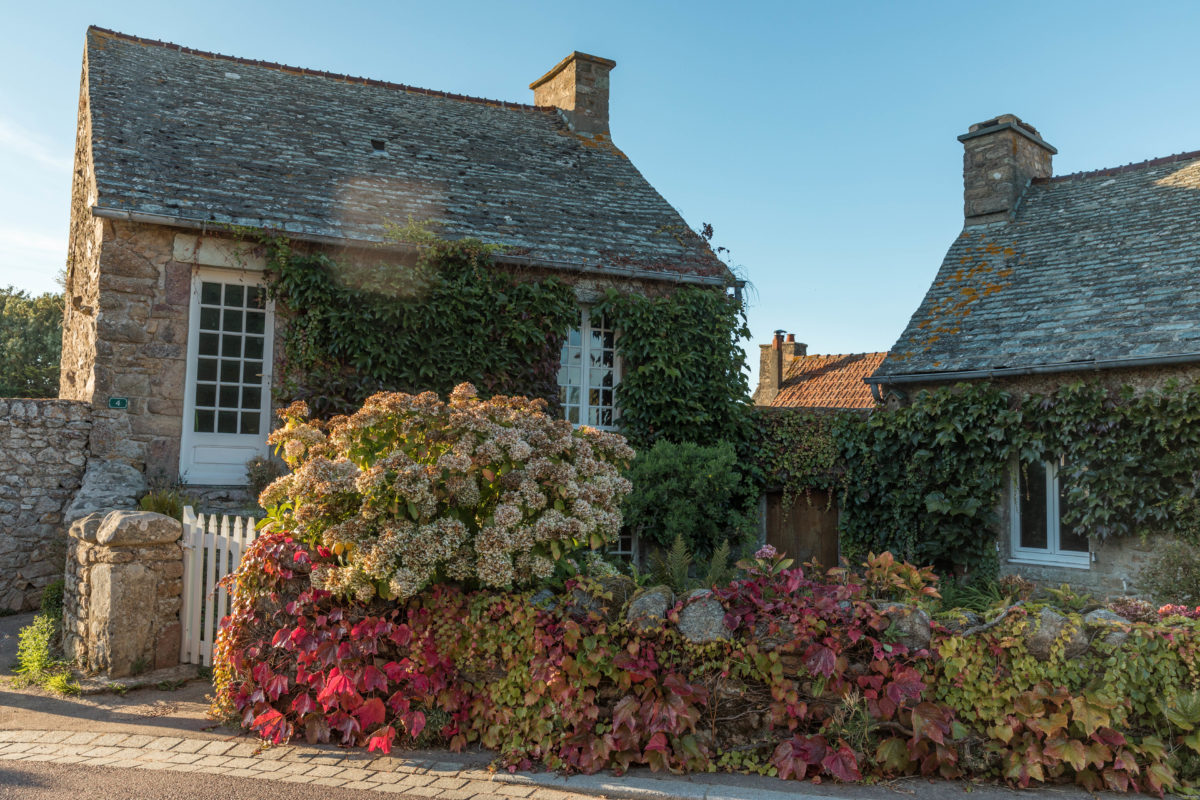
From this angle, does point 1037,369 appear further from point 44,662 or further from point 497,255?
point 44,662

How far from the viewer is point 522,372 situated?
35.4 feet

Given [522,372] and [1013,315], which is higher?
[1013,315]

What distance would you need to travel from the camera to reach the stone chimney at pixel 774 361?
27.5 meters

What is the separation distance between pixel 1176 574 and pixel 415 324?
27.4ft

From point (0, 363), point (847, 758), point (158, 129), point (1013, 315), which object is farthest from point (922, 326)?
point (0, 363)

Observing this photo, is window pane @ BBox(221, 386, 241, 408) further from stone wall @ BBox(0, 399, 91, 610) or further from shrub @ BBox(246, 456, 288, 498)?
stone wall @ BBox(0, 399, 91, 610)

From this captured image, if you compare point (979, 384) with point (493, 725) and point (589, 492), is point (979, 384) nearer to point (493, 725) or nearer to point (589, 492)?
point (589, 492)

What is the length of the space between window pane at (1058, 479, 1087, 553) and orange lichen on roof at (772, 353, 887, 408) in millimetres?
11423

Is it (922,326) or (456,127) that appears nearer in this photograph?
(922,326)

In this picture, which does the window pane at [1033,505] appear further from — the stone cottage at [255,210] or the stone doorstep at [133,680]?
the stone doorstep at [133,680]

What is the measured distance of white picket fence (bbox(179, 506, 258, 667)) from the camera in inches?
251

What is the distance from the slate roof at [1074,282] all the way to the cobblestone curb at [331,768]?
7.78 meters

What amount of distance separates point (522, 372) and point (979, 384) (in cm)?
563

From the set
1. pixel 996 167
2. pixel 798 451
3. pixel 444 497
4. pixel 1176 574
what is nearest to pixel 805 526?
pixel 798 451
